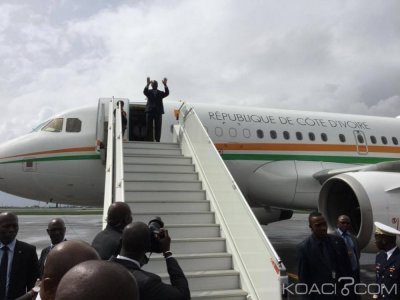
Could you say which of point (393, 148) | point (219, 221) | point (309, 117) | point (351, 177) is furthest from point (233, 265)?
point (393, 148)

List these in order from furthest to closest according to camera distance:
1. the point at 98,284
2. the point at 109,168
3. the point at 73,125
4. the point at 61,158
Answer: the point at 73,125 → the point at 61,158 → the point at 109,168 → the point at 98,284

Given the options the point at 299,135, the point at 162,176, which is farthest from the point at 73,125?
the point at 299,135

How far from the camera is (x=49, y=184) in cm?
855

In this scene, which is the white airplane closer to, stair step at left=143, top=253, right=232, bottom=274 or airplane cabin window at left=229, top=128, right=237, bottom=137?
airplane cabin window at left=229, top=128, right=237, bottom=137

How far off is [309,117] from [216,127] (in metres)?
2.83

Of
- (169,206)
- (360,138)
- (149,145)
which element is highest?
(360,138)

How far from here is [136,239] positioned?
7.51 feet

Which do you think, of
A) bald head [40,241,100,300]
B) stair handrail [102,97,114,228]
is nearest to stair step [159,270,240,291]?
stair handrail [102,97,114,228]

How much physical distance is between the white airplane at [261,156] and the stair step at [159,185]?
2.33m

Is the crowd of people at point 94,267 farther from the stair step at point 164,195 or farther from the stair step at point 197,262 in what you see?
the stair step at point 164,195

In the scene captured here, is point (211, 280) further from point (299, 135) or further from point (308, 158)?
point (299, 135)

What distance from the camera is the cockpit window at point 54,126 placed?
8.86 m

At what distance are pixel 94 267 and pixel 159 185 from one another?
18.1 ft

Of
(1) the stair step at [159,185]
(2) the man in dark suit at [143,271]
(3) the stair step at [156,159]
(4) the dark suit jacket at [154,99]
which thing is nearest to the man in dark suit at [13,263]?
(2) the man in dark suit at [143,271]
